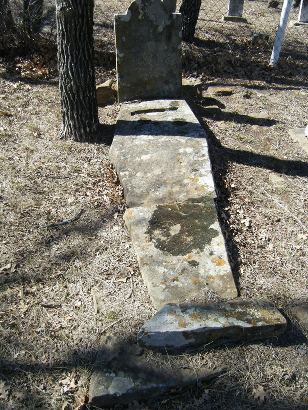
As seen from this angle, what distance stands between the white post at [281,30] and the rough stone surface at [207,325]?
21.5 feet

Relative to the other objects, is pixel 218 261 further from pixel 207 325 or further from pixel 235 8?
pixel 235 8

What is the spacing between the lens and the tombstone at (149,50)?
20.1ft

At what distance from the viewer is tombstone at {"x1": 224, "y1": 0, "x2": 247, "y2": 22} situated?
37.4 ft

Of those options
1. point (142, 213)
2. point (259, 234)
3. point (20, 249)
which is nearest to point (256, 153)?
point (259, 234)

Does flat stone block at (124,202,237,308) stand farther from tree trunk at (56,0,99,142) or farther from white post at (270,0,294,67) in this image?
white post at (270,0,294,67)

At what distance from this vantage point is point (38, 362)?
3029 millimetres

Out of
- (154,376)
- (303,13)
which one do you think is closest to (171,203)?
(154,376)

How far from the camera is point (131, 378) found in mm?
2842

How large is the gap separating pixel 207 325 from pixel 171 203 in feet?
5.34

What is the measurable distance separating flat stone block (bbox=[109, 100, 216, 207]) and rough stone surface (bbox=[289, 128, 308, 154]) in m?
1.45

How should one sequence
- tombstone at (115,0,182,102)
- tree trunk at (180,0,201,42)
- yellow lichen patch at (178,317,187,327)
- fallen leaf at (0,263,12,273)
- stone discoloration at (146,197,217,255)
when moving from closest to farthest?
1. yellow lichen patch at (178,317,187,327)
2. fallen leaf at (0,263,12,273)
3. stone discoloration at (146,197,217,255)
4. tombstone at (115,0,182,102)
5. tree trunk at (180,0,201,42)

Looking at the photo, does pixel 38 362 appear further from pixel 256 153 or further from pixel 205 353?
pixel 256 153

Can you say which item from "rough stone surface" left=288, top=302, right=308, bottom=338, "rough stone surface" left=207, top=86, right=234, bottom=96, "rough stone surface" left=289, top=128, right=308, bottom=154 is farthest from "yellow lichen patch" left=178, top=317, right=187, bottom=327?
"rough stone surface" left=207, top=86, right=234, bottom=96

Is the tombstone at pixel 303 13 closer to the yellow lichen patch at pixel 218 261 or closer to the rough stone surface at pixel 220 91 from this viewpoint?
the rough stone surface at pixel 220 91
